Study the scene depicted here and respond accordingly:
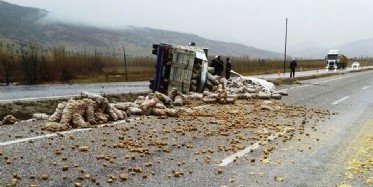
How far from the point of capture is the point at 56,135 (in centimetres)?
852

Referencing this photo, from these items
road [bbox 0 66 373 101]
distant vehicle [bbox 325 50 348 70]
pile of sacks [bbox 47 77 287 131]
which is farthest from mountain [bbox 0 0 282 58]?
pile of sacks [bbox 47 77 287 131]

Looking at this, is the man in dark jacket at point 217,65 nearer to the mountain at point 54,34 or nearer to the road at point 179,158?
the road at point 179,158

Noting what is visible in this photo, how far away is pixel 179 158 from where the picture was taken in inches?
292

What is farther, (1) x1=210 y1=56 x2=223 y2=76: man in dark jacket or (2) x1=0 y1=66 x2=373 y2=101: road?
(1) x1=210 y1=56 x2=223 y2=76: man in dark jacket

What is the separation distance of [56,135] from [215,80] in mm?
12854

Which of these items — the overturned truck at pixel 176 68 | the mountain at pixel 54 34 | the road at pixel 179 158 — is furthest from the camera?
the mountain at pixel 54 34

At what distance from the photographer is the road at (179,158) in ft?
20.1

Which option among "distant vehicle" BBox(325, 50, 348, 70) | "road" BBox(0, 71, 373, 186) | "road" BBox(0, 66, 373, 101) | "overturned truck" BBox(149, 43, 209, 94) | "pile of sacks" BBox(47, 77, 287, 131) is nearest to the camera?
"road" BBox(0, 71, 373, 186)

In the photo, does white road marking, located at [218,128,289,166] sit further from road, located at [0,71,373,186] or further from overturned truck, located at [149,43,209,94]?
overturned truck, located at [149,43,209,94]

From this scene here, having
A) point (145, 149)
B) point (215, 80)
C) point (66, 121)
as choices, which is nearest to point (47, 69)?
point (215, 80)

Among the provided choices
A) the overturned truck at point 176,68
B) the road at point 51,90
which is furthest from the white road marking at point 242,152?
the road at point 51,90

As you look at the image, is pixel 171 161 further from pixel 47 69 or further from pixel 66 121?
pixel 47 69

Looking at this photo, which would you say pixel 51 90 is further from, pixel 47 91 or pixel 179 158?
pixel 179 158

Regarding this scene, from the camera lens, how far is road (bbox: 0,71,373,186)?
20.1 ft
